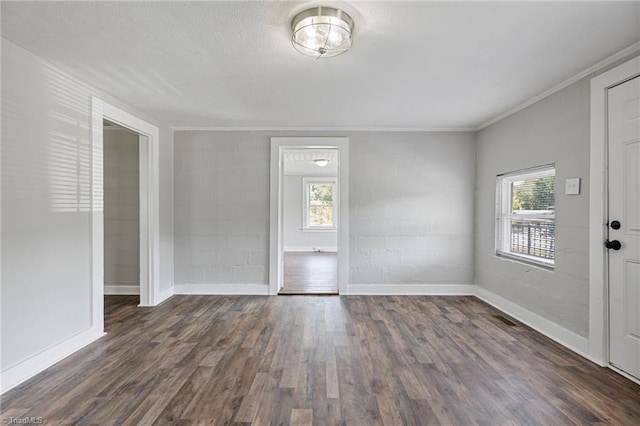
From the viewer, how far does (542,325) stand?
3.10m

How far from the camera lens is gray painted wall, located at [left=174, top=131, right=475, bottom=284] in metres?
4.48

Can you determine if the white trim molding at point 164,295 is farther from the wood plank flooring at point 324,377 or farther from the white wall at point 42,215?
the white wall at point 42,215

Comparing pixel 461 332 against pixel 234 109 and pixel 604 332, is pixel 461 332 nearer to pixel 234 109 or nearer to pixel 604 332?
pixel 604 332

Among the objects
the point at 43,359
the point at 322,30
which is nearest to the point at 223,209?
the point at 43,359

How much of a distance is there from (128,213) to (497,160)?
5.13 metres

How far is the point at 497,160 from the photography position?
155 inches

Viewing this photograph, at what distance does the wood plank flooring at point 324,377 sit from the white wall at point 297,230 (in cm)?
577

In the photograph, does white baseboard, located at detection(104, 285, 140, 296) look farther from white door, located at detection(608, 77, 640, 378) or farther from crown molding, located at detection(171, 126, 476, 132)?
white door, located at detection(608, 77, 640, 378)

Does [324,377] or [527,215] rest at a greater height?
[527,215]

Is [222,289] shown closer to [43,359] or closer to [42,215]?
[43,359]

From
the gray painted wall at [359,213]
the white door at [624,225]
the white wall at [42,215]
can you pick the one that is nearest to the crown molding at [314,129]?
the gray painted wall at [359,213]

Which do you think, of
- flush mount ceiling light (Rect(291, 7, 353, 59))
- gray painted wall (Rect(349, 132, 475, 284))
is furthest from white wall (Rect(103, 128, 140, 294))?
flush mount ceiling light (Rect(291, 7, 353, 59))

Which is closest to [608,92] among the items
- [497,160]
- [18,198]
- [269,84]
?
[497,160]

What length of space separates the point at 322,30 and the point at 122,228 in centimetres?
414
